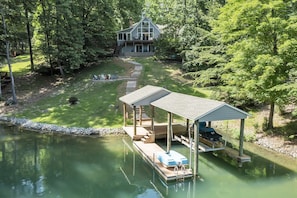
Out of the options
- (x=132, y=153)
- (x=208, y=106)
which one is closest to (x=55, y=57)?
(x=132, y=153)

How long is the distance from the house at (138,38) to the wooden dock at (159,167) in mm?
31668

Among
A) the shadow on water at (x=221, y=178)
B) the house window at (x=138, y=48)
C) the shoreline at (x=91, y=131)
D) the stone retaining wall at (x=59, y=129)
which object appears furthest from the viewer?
the house window at (x=138, y=48)

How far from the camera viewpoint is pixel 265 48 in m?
18.6

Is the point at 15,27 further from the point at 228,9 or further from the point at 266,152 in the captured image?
the point at 266,152

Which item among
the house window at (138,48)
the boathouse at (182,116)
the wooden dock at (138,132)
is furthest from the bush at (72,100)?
the house window at (138,48)

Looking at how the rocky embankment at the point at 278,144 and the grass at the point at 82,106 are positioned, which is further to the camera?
the grass at the point at 82,106

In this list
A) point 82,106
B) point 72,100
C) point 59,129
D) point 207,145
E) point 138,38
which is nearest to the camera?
point 207,145

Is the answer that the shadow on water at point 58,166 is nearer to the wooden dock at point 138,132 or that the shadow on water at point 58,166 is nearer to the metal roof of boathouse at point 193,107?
the wooden dock at point 138,132

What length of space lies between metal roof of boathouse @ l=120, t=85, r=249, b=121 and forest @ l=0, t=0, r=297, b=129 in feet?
13.9

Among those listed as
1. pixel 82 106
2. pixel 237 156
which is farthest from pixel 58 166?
pixel 82 106

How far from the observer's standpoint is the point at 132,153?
60.5 ft

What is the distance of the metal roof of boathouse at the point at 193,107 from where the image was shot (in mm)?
13980

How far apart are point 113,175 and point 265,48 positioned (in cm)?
1225

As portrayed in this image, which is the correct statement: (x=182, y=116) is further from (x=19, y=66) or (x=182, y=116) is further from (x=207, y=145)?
(x=19, y=66)
